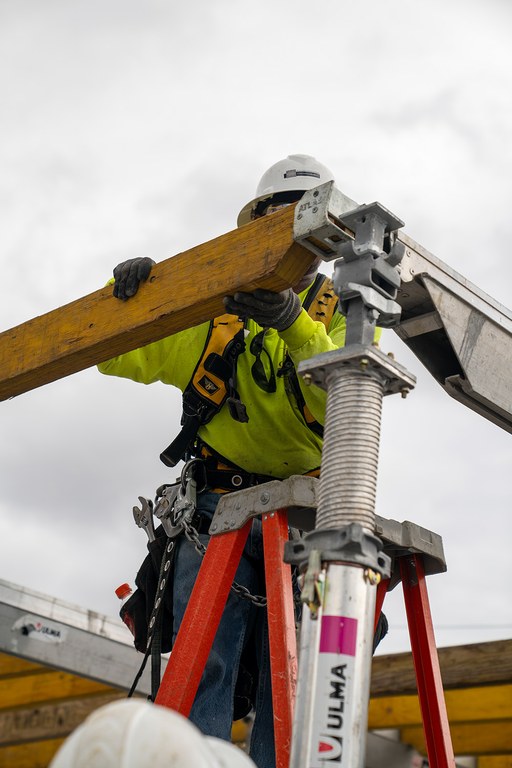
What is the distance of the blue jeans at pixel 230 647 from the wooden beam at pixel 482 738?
480 cm

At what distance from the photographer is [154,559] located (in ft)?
15.8

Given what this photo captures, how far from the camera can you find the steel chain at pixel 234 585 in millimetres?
4332

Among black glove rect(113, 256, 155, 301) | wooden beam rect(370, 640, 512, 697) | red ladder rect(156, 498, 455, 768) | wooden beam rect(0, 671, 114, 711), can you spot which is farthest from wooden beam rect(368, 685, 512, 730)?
black glove rect(113, 256, 155, 301)

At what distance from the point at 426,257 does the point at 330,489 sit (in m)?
1.06

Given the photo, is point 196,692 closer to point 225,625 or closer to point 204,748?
point 225,625

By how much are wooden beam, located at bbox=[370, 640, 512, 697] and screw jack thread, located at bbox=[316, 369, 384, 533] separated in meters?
5.18

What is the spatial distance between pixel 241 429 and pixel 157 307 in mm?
843

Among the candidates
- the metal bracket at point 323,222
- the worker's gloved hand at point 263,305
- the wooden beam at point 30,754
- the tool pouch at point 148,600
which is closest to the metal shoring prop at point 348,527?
the metal bracket at point 323,222

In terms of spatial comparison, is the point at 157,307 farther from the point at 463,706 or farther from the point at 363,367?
the point at 463,706

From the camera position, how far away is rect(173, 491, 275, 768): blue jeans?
13.8 ft

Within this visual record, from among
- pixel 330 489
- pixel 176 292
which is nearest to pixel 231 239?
pixel 176 292

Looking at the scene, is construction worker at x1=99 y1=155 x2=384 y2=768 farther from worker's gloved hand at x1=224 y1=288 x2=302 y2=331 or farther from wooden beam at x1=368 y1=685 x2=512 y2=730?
wooden beam at x1=368 y1=685 x2=512 y2=730

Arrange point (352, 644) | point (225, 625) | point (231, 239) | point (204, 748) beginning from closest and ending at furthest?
point (204, 748), point (352, 644), point (231, 239), point (225, 625)

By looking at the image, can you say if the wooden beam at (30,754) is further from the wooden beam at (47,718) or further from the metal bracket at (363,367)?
the metal bracket at (363,367)
